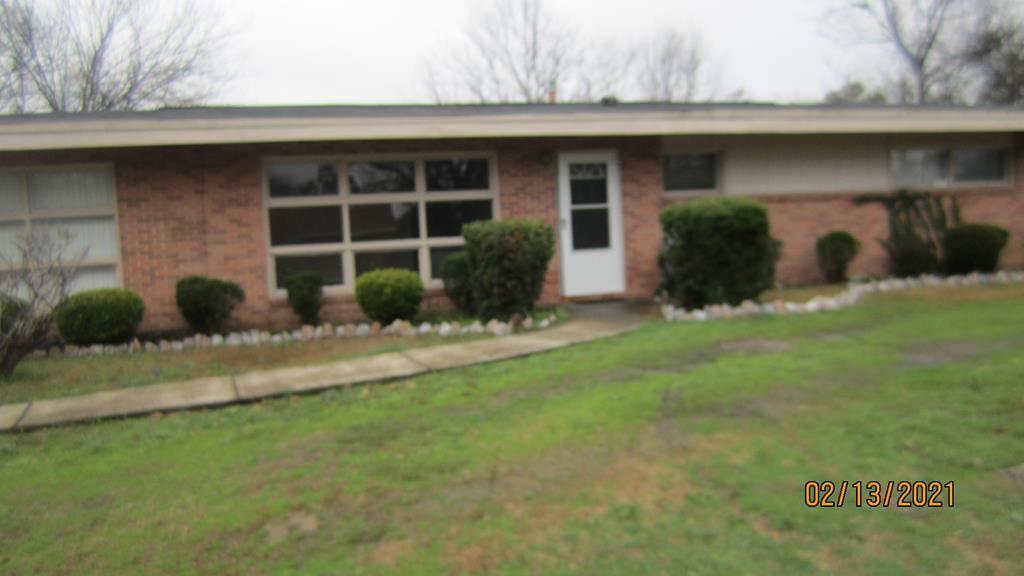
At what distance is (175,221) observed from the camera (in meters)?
10.1

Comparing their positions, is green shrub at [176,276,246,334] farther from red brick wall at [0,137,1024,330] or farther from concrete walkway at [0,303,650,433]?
concrete walkway at [0,303,650,433]

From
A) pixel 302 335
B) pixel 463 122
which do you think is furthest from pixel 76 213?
pixel 463 122

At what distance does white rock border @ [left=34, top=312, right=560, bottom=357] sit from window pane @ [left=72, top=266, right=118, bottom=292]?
3.22 ft

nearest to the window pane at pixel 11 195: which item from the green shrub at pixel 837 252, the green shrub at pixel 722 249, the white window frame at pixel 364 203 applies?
the white window frame at pixel 364 203

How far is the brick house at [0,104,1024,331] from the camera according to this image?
32.6 ft

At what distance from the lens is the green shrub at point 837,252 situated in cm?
1213

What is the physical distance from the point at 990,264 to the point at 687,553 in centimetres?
1144

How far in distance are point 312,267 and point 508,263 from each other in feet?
10.7

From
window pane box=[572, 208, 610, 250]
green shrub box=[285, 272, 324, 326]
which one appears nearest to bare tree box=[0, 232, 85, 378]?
green shrub box=[285, 272, 324, 326]

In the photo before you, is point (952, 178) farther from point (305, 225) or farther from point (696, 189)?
point (305, 225)

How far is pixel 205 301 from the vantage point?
374 inches

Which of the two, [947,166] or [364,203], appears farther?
[947,166]

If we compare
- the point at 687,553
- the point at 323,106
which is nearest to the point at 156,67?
the point at 323,106
